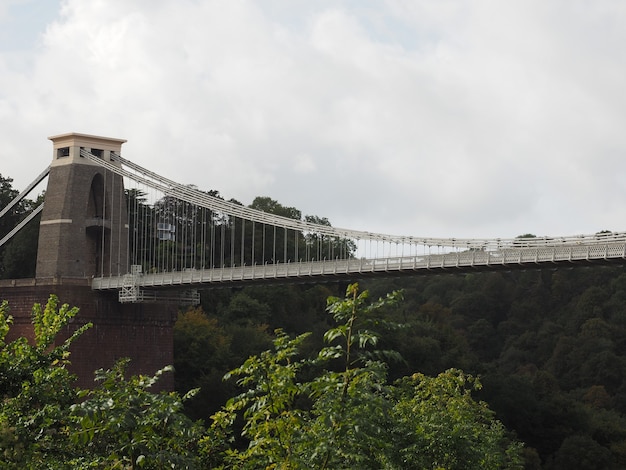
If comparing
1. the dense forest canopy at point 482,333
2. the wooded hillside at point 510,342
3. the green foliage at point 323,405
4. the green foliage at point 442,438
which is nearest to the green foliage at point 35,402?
the green foliage at point 323,405

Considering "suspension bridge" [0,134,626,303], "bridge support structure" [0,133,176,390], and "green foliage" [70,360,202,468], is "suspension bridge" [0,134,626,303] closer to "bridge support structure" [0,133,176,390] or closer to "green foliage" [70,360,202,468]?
"bridge support structure" [0,133,176,390]

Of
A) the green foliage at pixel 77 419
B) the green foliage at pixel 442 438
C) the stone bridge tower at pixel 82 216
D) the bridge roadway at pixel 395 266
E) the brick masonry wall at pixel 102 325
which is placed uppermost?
the stone bridge tower at pixel 82 216

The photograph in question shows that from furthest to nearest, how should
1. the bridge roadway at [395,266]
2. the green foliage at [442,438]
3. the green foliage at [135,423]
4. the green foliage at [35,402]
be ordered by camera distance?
the bridge roadway at [395,266]
the green foliage at [442,438]
the green foliage at [35,402]
the green foliage at [135,423]

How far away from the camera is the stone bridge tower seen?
48.0 meters

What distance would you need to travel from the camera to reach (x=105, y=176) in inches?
1941

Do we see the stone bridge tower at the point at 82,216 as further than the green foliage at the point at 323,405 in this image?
Yes

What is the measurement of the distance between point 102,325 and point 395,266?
41.4 ft

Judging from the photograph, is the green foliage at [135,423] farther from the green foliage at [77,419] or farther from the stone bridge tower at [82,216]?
Answer: the stone bridge tower at [82,216]

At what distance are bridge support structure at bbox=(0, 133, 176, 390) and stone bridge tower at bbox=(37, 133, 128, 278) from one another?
0.13ft

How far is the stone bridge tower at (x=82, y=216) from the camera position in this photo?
158 feet

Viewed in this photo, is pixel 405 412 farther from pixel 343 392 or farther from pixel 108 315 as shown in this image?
pixel 108 315

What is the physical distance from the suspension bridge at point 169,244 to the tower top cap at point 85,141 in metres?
0.04

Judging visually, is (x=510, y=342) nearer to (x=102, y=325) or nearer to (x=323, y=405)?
(x=102, y=325)

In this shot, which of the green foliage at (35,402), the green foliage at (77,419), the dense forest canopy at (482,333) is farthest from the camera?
the dense forest canopy at (482,333)
